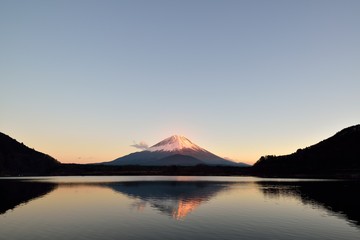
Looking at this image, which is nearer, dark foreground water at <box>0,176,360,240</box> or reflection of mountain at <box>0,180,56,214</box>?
dark foreground water at <box>0,176,360,240</box>

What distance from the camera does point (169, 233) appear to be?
40.0 m

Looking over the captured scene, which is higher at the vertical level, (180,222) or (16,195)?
(16,195)

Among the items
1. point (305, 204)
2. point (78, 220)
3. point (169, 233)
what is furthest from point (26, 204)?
point (305, 204)

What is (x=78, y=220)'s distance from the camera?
49781 mm

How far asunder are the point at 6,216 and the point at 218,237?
1312 inches

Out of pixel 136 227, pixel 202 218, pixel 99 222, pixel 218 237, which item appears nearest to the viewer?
pixel 218 237

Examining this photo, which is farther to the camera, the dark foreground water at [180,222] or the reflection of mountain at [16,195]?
the reflection of mountain at [16,195]

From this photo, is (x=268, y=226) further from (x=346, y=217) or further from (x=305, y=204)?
(x=305, y=204)

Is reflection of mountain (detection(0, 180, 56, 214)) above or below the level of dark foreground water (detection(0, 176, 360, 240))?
above

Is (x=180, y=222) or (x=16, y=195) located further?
(x=16, y=195)

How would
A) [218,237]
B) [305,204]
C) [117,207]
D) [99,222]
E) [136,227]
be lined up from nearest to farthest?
[218,237], [136,227], [99,222], [117,207], [305,204]

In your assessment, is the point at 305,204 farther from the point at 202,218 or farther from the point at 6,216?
the point at 6,216

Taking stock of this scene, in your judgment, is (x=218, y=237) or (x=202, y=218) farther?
(x=202, y=218)

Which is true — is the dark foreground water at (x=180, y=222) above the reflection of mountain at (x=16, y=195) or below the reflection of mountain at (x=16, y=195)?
below
